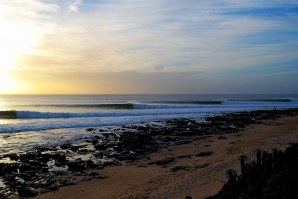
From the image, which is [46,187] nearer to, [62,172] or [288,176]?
[62,172]

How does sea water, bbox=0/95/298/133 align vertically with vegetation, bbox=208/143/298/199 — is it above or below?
below

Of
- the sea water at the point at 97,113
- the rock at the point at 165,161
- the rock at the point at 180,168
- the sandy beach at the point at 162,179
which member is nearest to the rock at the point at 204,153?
the sandy beach at the point at 162,179

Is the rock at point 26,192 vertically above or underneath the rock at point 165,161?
underneath

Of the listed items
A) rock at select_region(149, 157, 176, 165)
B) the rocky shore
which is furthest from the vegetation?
rock at select_region(149, 157, 176, 165)

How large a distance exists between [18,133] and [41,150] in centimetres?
739

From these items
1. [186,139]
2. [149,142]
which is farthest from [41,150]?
[186,139]

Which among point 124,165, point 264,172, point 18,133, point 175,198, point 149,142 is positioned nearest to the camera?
point 264,172

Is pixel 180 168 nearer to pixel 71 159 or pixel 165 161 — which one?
pixel 165 161

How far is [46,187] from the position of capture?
10.1 meters

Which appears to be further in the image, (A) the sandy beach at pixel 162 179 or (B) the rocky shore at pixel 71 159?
(B) the rocky shore at pixel 71 159

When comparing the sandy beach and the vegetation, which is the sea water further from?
the vegetation

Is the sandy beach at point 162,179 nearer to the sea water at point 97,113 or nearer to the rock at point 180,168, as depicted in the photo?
the rock at point 180,168

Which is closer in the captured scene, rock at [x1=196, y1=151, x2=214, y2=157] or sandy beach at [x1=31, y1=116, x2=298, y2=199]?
sandy beach at [x1=31, y1=116, x2=298, y2=199]

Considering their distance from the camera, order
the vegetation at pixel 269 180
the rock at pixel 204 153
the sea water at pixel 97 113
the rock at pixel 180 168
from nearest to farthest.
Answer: the vegetation at pixel 269 180 < the rock at pixel 180 168 < the rock at pixel 204 153 < the sea water at pixel 97 113
